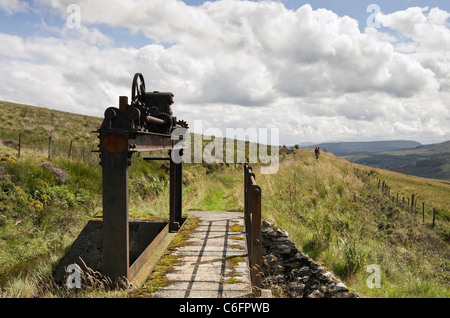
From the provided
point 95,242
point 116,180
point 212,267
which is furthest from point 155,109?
point 95,242

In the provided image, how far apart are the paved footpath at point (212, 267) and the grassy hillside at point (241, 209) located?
93 centimetres

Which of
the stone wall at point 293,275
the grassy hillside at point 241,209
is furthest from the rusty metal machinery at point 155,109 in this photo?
the stone wall at point 293,275

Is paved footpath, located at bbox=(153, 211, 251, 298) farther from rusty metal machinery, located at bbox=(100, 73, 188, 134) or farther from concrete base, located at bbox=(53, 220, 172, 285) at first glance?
rusty metal machinery, located at bbox=(100, 73, 188, 134)

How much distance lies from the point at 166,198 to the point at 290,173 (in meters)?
7.69

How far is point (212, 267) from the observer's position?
5.14m

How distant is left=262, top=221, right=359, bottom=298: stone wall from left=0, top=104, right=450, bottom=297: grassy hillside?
1.91 feet

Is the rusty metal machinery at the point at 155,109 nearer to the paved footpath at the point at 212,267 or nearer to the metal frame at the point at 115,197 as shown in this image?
the metal frame at the point at 115,197

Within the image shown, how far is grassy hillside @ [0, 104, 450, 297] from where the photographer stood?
646 centimetres

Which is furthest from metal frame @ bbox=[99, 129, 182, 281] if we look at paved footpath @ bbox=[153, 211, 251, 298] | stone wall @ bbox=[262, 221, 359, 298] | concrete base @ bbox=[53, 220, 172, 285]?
concrete base @ bbox=[53, 220, 172, 285]

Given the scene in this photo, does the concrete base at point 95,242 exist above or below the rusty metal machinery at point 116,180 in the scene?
below

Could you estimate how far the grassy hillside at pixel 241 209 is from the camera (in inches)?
254

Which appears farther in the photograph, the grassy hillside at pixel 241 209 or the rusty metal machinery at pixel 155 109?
the grassy hillside at pixel 241 209

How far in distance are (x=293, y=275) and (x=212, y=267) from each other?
6.33ft
